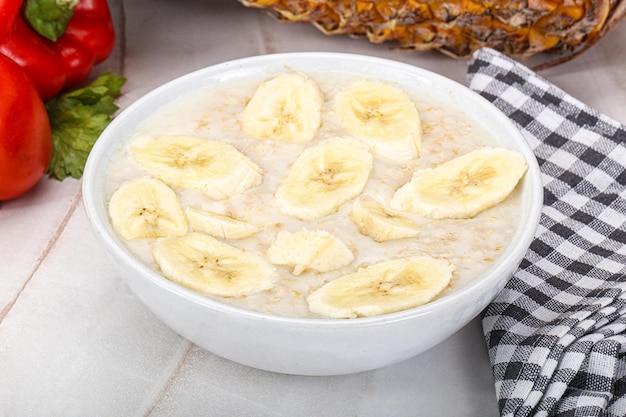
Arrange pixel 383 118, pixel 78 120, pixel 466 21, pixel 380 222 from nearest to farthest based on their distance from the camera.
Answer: pixel 380 222, pixel 383 118, pixel 78 120, pixel 466 21

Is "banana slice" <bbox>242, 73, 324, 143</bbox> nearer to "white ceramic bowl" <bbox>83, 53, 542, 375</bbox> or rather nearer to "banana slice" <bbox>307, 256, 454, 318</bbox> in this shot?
"white ceramic bowl" <bbox>83, 53, 542, 375</bbox>

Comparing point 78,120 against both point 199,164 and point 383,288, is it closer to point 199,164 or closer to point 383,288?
point 199,164

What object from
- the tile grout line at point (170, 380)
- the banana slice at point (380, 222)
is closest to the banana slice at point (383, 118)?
the banana slice at point (380, 222)

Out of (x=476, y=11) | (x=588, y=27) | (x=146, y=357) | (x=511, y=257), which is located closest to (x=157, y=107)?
(x=146, y=357)

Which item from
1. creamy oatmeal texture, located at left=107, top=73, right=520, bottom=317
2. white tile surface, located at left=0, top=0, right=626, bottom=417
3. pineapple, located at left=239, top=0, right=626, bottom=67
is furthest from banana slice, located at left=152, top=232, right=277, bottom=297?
pineapple, located at left=239, top=0, right=626, bottom=67

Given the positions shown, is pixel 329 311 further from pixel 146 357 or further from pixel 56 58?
pixel 56 58

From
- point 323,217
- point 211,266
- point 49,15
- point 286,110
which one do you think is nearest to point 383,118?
point 286,110

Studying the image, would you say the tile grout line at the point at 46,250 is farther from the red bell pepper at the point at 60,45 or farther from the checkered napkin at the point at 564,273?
the checkered napkin at the point at 564,273
